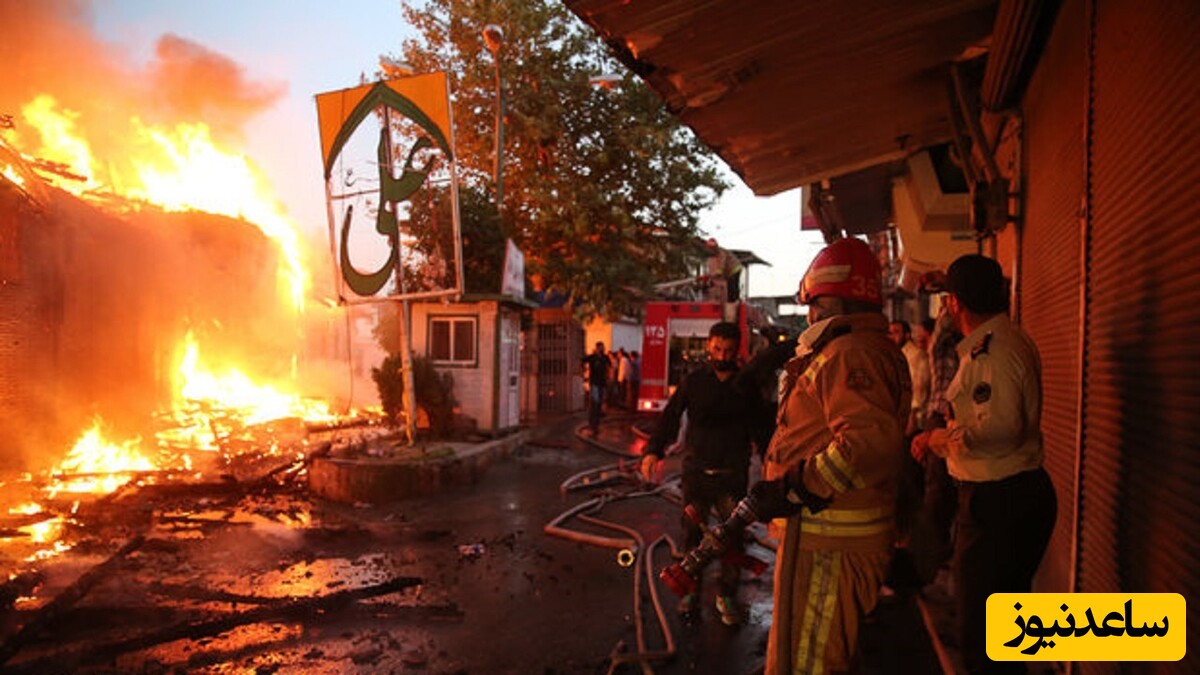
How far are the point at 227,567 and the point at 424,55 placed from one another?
17880 mm

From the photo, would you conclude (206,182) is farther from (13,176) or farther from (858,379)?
(858,379)

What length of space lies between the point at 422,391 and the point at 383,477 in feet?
10.4

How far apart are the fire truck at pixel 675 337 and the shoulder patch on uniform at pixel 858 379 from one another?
48.4 feet

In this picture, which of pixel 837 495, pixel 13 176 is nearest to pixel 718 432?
pixel 837 495

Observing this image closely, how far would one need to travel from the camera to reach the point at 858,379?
8.62ft

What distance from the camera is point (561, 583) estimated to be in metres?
6.05

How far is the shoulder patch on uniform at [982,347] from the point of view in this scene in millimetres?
2939

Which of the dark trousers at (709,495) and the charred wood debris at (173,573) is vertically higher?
Result: the dark trousers at (709,495)

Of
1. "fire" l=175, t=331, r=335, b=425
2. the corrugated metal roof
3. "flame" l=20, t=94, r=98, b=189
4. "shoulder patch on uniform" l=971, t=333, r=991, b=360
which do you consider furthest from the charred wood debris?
"flame" l=20, t=94, r=98, b=189

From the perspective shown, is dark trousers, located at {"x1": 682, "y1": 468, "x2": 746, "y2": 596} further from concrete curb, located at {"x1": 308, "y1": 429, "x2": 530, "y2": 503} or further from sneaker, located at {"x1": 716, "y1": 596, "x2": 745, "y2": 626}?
concrete curb, located at {"x1": 308, "y1": 429, "x2": 530, "y2": 503}

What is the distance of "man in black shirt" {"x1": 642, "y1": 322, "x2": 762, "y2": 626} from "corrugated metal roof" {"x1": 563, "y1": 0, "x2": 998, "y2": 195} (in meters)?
1.71

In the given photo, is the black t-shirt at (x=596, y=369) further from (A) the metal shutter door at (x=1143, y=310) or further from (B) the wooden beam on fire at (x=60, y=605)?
(A) the metal shutter door at (x=1143, y=310)

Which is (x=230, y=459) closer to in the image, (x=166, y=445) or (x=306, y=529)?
(x=166, y=445)

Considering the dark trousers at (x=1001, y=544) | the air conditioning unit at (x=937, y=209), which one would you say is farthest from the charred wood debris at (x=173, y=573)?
the air conditioning unit at (x=937, y=209)
